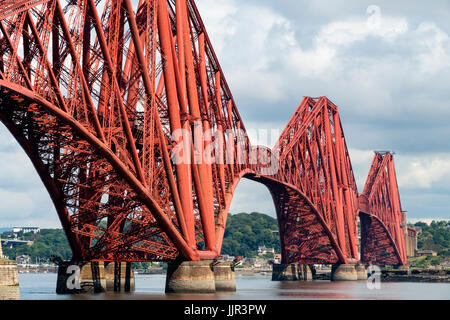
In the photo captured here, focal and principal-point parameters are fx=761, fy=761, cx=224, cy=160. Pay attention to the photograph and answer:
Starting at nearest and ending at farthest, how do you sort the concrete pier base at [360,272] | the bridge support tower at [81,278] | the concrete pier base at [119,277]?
the bridge support tower at [81,278] < the concrete pier base at [119,277] < the concrete pier base at [360,272]

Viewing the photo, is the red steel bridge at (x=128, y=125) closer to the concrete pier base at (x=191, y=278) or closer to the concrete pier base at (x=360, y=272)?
the concrete pier base at (x=191, y=278)

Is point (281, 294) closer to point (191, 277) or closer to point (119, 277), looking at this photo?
point (119, 277)

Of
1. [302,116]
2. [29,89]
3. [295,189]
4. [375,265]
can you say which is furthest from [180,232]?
[375,265]

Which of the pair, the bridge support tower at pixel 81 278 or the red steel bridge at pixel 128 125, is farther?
the bridge support tower at pixel 81 278

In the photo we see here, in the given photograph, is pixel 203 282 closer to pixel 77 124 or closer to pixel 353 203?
pixel 77 124

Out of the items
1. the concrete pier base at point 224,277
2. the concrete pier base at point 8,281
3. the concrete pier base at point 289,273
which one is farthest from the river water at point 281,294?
the concrete pier base at point 8,281
